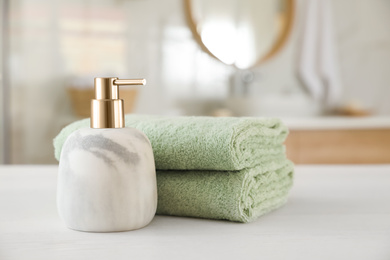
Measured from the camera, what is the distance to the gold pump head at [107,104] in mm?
504

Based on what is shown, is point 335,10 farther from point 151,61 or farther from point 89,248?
point 89,248

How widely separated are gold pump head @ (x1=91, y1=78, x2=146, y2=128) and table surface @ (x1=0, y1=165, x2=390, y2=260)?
0.11 m

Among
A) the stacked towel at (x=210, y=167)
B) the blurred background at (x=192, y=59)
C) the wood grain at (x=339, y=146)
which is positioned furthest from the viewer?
the blurred background at (x=192, y=59)

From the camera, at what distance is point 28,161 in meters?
2.55

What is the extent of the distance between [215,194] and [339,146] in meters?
1.72

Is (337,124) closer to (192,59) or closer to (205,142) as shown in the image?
(192,59)

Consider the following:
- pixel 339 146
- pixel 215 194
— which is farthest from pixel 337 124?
pixel 215 194

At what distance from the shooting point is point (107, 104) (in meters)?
0.50

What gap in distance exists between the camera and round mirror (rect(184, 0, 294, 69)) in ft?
8.46

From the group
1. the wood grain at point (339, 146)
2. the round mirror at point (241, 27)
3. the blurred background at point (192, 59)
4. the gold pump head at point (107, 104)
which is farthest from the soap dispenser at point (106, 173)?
the round mirror at point (241, 27)

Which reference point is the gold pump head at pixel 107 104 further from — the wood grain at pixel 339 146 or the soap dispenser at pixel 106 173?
the wood grain at pixel 339 146

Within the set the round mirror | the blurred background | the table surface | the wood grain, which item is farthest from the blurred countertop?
the table surface

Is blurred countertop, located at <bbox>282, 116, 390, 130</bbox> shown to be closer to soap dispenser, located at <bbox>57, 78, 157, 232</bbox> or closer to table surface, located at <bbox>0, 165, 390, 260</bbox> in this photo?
table surface, located at <bbox>0, 165, 390, 260</bbox>

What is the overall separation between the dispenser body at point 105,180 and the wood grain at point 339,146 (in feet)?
5.52
